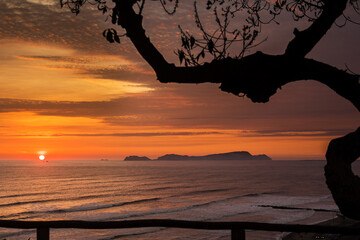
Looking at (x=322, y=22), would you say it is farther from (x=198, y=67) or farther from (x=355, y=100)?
(x=198, y=67)

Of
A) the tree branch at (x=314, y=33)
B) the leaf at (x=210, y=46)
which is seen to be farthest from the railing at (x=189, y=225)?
the leaf at (x=210, y=46)

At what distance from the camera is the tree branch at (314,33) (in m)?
5.38

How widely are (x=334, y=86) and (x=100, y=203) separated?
44086mm

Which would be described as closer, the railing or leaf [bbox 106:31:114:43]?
the railing

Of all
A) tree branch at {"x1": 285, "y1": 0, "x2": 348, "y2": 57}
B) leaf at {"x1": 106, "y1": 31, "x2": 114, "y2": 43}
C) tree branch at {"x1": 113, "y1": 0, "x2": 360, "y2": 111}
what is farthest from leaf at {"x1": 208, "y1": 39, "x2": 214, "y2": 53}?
leaf at {"x1": 106, "y1": 31, "x2": 114, "y2": 43}

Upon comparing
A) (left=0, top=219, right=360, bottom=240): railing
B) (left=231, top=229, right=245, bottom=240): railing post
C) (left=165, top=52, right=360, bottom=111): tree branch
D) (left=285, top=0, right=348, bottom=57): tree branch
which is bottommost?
(left=231, top=229, right=245, bottom=240): railing post

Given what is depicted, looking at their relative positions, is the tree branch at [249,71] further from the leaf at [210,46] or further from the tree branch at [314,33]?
the leaf at [210,46]

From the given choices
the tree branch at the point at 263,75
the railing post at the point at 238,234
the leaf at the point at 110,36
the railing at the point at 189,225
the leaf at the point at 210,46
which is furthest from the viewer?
the leaf at the point at 210,46

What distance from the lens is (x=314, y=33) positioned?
5.44m

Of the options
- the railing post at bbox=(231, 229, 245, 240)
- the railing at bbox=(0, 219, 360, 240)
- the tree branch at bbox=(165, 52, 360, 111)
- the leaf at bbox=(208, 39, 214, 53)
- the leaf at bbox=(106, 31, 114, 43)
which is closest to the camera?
the railing at bbox=(0, 219, 360, 240)

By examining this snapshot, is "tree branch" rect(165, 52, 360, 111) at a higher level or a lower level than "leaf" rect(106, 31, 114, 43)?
lower

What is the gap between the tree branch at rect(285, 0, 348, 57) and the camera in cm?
538

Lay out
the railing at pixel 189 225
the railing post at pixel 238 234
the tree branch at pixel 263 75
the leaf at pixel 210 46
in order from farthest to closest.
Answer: the leaf at pixel 210 46
the tree branch at pixel 263 75
the railing post at pixel 238 234
the railing at pixel 189 225

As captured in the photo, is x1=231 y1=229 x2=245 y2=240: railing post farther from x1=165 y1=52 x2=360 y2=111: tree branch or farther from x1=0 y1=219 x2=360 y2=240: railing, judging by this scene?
x1=165 y1=52 x2=360 y2=111: tree branch
